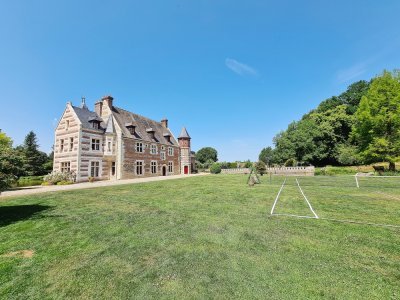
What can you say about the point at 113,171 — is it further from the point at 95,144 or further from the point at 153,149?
the point at 153,149

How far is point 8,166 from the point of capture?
720cm

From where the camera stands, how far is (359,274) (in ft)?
11.0

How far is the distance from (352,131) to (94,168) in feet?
137

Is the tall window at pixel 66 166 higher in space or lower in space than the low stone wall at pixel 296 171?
higher

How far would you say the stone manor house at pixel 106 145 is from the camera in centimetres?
2480

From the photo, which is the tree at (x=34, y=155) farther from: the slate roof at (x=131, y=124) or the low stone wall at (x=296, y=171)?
the low stone wall at (x=296, y=171)

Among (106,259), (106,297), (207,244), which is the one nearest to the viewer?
(106,297)

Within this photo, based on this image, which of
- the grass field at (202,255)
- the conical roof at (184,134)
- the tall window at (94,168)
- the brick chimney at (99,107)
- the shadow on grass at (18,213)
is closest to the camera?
the grass field at (202,255)

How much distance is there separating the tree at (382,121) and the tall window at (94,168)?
3723 centimetres

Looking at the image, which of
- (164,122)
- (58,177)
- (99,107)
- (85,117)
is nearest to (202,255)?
(58,177)

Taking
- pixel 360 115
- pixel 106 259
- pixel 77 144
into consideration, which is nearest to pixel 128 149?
pixel 77 144

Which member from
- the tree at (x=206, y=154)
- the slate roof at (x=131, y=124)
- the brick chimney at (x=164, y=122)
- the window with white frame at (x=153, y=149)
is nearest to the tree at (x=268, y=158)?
the window with white frame at (x=153, y=149)

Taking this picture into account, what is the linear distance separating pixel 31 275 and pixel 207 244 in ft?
10.9

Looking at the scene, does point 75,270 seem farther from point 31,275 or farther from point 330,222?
point 330,222
